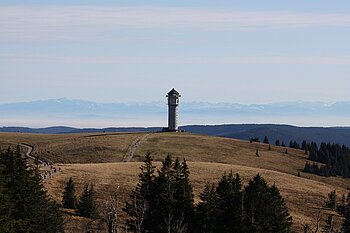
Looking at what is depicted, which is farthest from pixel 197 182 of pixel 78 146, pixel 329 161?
pixel 329 161

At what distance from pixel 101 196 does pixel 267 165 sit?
2332 inches

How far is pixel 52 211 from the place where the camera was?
49.6 m

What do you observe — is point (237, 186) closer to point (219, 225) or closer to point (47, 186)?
point (219, 225)

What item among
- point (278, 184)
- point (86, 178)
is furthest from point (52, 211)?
point (278, 184)

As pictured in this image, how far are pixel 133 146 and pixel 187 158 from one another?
12174 mm

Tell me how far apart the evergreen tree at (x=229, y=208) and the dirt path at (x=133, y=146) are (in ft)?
229

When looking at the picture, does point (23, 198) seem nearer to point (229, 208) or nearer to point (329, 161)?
point (229, 208)

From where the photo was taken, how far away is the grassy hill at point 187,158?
82.6m

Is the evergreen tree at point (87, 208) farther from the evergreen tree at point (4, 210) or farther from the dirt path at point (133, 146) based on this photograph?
the dirt path at point (133, 146)

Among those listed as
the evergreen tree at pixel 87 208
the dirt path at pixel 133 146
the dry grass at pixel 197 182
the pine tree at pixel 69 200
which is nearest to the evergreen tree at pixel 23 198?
the evergreen tree at pixel 87 208

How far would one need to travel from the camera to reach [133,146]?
134 meters

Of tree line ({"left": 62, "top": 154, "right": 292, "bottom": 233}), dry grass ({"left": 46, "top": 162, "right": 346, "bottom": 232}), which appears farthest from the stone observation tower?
tree line ({"left": 62, "top": 154, "right": 292, "bottom": 233})

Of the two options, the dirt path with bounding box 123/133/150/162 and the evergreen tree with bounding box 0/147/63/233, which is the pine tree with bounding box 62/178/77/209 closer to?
the evergreen tree with bounding box 0/147/63/233

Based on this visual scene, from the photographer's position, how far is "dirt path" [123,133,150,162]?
122 metres
